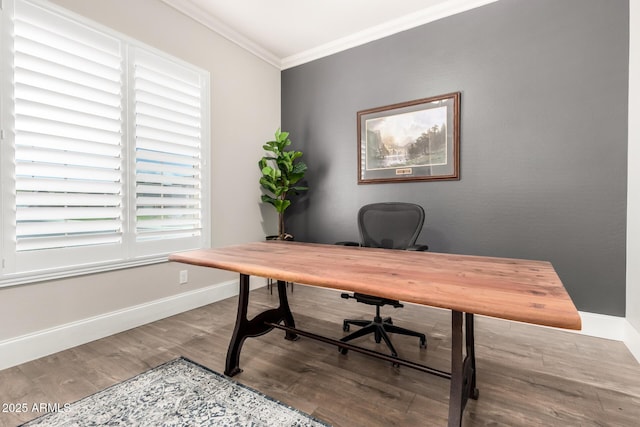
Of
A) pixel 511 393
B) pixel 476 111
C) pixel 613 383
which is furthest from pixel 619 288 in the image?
pixel 476 111

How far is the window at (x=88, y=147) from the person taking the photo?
1.86 meters

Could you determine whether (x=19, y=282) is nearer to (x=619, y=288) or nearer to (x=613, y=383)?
(x=613, y=383)

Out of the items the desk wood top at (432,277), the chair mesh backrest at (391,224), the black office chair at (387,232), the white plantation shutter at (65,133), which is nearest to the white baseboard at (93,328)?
the white plantation shutter at (65,133)

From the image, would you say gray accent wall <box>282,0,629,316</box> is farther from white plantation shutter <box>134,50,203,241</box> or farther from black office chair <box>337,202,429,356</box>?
white plantation shutter <box>134,50,203,241</box>

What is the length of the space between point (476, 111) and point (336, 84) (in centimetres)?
162

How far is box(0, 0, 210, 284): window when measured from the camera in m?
1.86

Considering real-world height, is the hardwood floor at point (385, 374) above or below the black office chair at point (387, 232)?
below

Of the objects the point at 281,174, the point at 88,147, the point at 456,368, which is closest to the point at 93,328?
the point at 88,147

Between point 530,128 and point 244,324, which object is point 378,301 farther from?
point 530,128

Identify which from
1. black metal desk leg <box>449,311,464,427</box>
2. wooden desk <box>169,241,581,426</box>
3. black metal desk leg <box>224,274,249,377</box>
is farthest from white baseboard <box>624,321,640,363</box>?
black metal desk leg <box>224,274,249,377</box>

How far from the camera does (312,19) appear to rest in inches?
119

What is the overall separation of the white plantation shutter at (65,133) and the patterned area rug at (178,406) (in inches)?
45.0

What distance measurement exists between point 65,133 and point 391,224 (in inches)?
98.2

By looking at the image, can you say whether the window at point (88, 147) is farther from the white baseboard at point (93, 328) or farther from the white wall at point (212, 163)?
the white baseboard at point (93, 328)
